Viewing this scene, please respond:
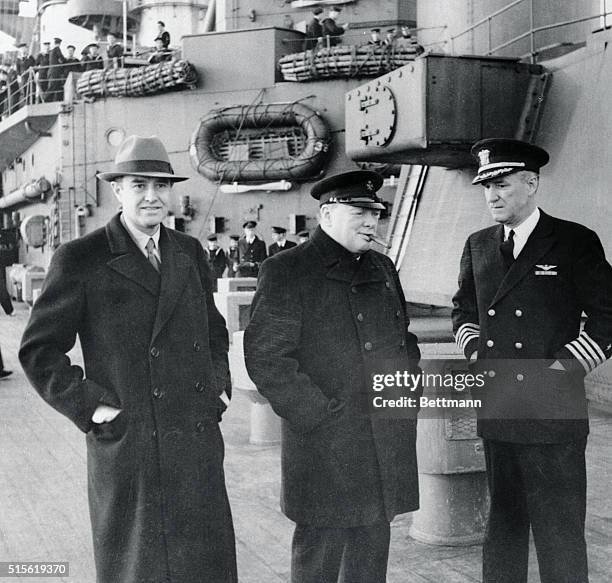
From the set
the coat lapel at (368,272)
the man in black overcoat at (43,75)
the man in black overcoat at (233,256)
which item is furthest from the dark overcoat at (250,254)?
the coat lapel at (368,272)

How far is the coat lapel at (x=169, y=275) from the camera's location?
8.11ft

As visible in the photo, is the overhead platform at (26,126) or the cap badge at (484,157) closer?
the cap badge at (484,157)

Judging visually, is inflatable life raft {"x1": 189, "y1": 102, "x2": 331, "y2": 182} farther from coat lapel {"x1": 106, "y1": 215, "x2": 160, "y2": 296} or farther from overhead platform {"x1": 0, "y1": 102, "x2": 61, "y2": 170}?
coat lapel {"x1": 106, "y1": 215, "x2": 160, "y2": 296}

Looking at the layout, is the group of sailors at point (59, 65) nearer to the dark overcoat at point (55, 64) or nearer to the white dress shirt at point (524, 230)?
the dark overcoat at point (55, 64)

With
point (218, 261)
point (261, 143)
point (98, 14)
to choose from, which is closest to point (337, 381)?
point (218, 261)

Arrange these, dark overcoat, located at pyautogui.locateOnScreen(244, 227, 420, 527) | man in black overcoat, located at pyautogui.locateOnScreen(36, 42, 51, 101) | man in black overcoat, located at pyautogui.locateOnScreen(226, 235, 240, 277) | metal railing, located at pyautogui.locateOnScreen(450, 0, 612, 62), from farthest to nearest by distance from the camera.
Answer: man in black overcoat, located at pyautogui.locateOnScreen(36, 42, 51, 101)
man in black overcoat, located at pyautogui.locateOnScreen(226, 235, 240, 277)
metal railing, located at pyautogui.locateOnScreen(450, 0, 612, 62)
dark overcoat, located at pyautogui.locateOnScreen(244, 227, 420, 527)

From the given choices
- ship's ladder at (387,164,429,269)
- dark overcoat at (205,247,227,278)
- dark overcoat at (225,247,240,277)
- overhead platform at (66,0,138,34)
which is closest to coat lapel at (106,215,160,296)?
ship's ladder at (387,164,429,269)

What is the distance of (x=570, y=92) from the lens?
17.8 ft

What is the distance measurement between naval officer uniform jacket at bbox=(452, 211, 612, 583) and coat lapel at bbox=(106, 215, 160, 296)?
1.14 m

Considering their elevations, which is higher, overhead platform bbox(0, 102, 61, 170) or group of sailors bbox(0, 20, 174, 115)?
group of sailors bbox(0, 20, 174, 115)

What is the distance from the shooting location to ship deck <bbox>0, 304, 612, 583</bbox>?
3314mm

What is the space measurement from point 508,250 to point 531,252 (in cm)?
8

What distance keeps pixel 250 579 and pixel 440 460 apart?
3.19ft

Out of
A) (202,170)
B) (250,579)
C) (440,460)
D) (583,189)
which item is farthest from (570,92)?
(202,170)
